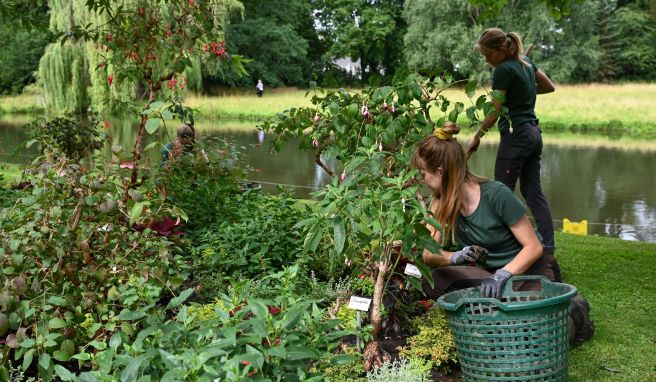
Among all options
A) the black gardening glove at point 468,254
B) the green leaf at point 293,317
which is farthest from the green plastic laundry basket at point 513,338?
the green leaf at point 293,317

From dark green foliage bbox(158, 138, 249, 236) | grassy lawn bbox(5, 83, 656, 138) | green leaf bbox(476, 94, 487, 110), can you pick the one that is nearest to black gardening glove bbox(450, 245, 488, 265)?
green leaf bbox(476, 94, 487, 110)

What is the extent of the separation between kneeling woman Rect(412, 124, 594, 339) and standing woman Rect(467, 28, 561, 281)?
1318 millimetres

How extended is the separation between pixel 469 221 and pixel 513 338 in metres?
0.80

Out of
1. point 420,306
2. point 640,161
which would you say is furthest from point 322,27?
point 420,306

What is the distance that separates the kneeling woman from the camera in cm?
333

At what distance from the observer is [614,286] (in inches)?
195

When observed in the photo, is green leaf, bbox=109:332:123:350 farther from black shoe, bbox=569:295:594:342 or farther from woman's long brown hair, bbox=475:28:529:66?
woman's long brown hair, bbox=475:28:529:66

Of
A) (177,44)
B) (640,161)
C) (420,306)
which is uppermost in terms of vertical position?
(177,44)

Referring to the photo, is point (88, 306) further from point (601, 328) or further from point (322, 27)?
point (322, 27)

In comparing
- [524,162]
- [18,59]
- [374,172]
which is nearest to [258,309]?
[374,172]

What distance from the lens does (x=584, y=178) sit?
1273cm

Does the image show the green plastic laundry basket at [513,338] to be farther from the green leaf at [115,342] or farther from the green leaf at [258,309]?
the green leaf at [115,342]

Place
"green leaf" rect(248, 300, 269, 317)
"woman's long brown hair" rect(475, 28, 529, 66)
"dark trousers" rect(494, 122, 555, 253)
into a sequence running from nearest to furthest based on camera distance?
1. "green leaf" rect(248, 300, 269, 317)
2. "woman's long brown hair" rect(475, 28, 529, 66)
3. "dark trousers" rect(494, 122, 555, 253)

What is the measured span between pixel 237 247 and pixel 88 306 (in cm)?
162
